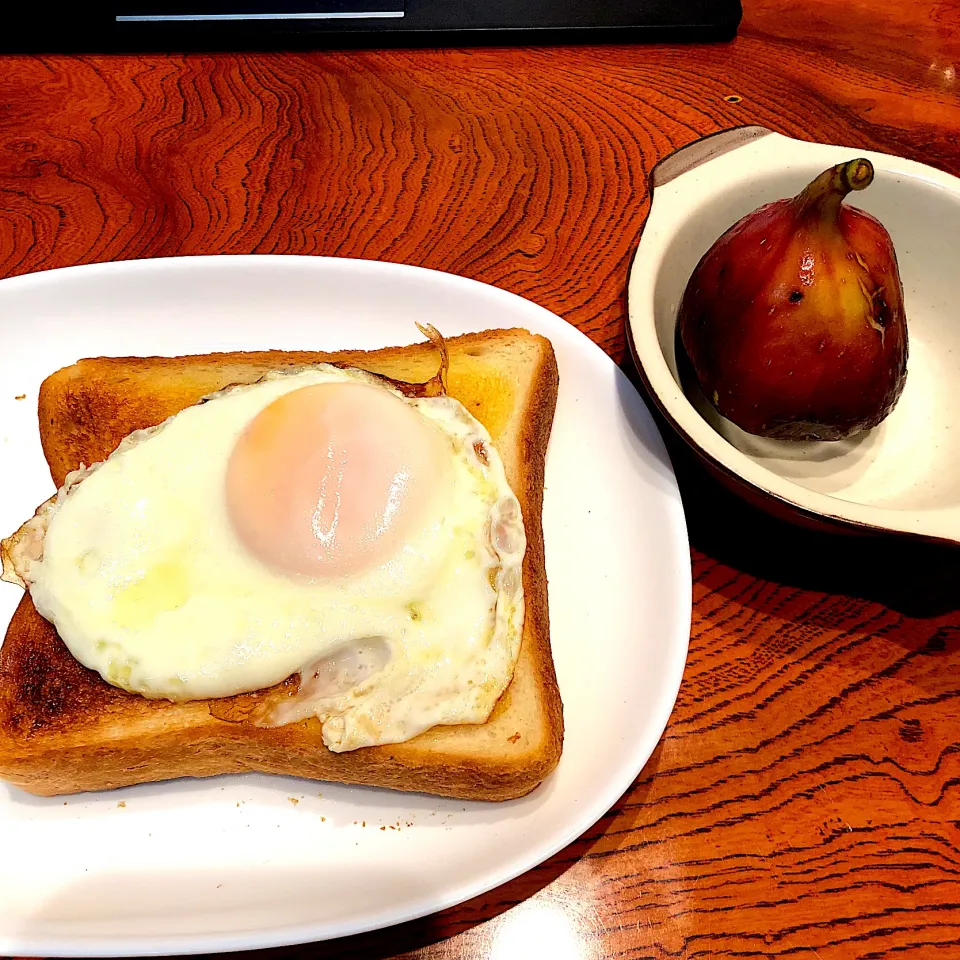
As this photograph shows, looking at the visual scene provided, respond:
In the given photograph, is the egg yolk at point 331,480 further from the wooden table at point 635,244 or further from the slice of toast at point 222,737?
the wooden table at point 635,244

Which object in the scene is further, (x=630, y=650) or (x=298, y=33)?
(x=298, y=33)

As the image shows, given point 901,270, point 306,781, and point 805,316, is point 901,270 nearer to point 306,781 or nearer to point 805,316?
point 805,316

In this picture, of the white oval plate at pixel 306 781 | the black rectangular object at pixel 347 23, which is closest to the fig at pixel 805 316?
the white oval plate at pixel 306 781

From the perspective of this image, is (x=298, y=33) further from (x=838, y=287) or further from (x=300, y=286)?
(x=838, y=287)

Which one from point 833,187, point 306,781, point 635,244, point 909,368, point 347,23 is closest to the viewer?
point 833,187

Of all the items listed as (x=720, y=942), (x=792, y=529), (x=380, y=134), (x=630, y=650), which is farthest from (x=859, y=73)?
(x=720, y=942)

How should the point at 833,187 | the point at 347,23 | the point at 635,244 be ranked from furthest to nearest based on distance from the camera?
the point at 347,23, the point at 635,244, the point at 833,187

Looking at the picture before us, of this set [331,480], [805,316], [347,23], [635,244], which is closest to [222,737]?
[331,480]
